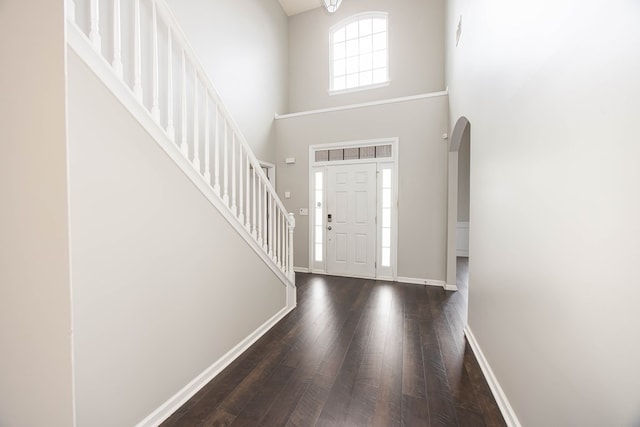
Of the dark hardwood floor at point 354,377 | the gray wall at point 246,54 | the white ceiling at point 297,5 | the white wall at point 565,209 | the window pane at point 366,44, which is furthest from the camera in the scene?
the white ceiling at point 297,5

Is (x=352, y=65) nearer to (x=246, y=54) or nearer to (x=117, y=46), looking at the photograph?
(x=246, y=54)

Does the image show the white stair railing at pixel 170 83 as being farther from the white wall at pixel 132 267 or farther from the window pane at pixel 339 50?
the window pane at pixel 339 50

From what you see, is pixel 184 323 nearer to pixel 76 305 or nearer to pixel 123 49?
pixel 76 305

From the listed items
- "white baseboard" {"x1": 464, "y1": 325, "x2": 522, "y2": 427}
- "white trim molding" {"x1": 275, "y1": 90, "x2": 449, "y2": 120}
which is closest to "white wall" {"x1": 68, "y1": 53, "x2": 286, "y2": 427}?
"white baseboard" {"x1": 464, "y1": 325, "x2": 522, "y2": 427}

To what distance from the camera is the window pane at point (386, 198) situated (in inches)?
175

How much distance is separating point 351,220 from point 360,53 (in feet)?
10.9

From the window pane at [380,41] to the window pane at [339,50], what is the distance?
60cm

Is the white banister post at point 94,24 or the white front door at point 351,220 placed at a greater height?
the white banister post at point 94,24

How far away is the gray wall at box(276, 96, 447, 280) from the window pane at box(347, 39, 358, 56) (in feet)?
5.07

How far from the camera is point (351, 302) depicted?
3.48 metres

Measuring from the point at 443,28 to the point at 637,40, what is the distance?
482 cm

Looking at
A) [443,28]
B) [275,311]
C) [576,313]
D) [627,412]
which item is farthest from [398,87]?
[627,412]

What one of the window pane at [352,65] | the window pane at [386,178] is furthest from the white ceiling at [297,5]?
the window pane at [386,178]

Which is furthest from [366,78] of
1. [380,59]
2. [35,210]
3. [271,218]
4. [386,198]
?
[35,210]
